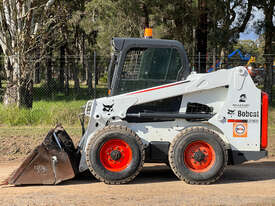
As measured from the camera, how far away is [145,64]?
6980mm

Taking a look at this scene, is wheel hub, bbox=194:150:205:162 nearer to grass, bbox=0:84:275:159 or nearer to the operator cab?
the operator cab

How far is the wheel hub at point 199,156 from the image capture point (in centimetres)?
671

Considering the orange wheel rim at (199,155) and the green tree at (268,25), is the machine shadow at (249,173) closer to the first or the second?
the orange wheel rim at (199,155)

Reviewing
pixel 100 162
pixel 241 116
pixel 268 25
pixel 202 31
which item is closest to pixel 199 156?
pixel 241 116

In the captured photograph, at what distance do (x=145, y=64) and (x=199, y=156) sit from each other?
1805 millimetres

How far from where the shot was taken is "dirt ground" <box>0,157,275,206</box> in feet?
18.8

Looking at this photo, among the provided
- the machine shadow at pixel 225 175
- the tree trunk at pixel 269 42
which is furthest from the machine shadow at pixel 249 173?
the tree trunk at pixel 269 42

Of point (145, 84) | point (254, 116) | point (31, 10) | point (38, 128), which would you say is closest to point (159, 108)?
point (145, 84)

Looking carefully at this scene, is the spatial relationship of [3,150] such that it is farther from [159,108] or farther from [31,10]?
[31,10]

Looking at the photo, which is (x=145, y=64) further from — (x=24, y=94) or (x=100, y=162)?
(x=24, y=94)

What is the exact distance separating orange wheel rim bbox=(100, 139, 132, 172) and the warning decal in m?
1.82

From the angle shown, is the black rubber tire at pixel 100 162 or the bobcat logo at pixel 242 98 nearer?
the black rubber tire at pixel 100 162

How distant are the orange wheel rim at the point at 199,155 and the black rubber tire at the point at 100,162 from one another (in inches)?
30.8

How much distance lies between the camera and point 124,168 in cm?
668
